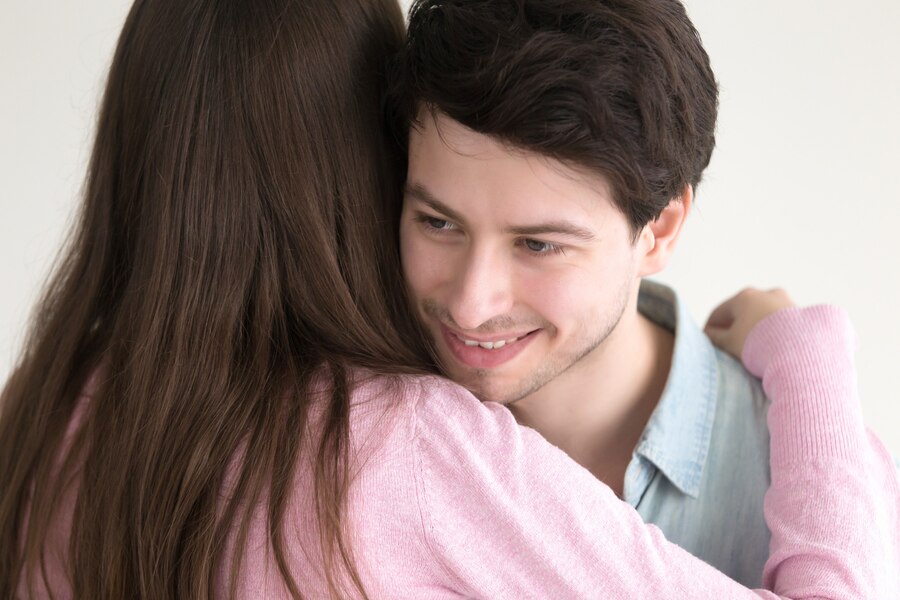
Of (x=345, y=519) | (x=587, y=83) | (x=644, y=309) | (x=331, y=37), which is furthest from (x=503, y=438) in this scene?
(x=644, y=309)

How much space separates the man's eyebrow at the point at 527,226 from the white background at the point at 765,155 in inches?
49.7

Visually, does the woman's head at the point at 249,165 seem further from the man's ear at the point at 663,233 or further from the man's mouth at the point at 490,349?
the man's ear at the point at 663,233

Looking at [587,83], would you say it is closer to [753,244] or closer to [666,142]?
[666,142]

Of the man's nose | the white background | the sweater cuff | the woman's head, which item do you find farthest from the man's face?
the white background

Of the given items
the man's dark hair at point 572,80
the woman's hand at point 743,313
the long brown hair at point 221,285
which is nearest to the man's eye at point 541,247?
the man's dark hair at point 572,80

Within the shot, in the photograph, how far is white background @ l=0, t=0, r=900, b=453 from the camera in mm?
2523

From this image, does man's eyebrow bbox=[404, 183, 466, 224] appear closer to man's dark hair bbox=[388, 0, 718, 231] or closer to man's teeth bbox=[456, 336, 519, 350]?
man's dark hair bbox=[388, 0, 718, 231]

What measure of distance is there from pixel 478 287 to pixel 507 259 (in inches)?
2.4

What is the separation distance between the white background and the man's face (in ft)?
3.74

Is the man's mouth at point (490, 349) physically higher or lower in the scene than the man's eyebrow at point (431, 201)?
lower

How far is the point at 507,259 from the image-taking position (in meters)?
1.45

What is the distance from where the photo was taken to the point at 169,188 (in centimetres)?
138

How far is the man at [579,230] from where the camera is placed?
135 centimetres

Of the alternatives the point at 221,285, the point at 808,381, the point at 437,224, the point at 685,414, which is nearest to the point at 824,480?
the point at 808,381
